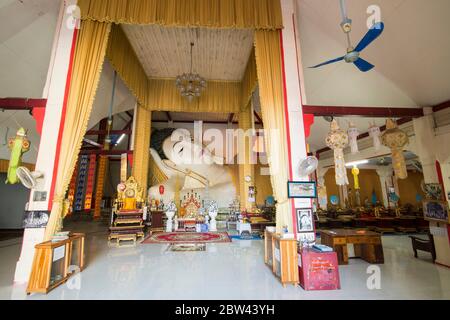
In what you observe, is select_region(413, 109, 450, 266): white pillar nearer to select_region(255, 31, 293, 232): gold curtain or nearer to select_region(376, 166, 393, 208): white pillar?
select_region(255, 31, 293, 232): gold curtain

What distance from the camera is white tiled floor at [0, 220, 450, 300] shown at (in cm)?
270

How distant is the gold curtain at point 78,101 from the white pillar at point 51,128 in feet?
0.43

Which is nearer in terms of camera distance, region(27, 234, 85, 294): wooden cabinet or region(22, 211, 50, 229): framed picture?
region(27, 234, 85, 294): wooden cabinet

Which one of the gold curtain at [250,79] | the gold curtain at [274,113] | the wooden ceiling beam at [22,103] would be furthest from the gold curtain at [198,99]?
the wooden ceiling beam at [22,103]

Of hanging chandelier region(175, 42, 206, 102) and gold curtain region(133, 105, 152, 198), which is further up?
hanging chandelier region(175, 42, 206, 102)

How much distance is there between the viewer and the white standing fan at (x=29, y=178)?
315cm

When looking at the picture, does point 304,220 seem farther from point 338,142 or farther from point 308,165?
point 338,142

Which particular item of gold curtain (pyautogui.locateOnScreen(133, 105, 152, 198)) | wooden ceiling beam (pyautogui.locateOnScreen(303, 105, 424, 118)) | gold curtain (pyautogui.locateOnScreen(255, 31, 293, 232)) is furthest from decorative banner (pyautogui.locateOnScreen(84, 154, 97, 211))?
wooden ceiling beam (pyautogui.locateOnScreen(303, 105, 424, 118))

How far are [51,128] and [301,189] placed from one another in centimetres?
438

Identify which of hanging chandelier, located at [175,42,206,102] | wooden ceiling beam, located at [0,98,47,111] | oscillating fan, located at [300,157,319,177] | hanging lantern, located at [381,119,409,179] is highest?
hanging chandelier, located at [175,42,206,102]

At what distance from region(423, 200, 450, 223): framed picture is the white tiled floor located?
888 mm
